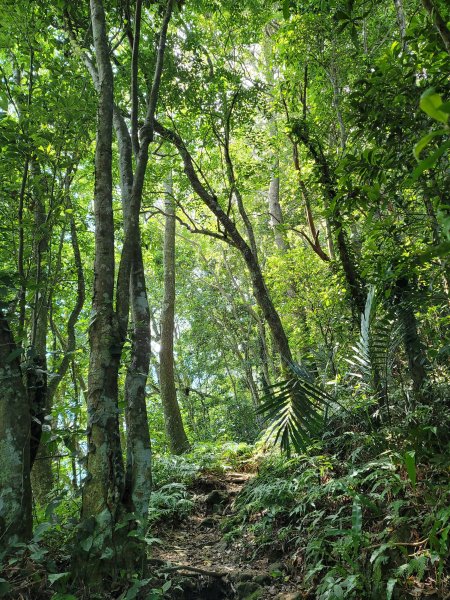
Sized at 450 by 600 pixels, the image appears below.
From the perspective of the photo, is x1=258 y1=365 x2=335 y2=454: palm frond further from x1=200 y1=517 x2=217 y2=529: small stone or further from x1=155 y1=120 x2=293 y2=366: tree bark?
x1=155 y1=120 x2=293 y2=366: tree bark

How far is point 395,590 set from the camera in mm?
3365

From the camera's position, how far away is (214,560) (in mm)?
5219

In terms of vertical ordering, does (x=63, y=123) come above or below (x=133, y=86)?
below

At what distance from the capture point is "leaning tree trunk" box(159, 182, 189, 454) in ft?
34.8

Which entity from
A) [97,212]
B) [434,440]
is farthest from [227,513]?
[97,212]

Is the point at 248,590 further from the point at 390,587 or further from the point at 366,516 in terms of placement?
the point at 390,587

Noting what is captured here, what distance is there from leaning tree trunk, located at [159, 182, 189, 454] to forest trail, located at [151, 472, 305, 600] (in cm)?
285

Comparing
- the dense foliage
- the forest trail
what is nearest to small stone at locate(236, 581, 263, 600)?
the forest trail

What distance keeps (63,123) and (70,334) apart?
3947 millimetres

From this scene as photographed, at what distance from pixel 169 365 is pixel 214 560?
6150 mm

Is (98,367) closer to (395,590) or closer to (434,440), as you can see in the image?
(395,590)

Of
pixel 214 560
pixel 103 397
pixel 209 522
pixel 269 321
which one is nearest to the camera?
pixel 103 397

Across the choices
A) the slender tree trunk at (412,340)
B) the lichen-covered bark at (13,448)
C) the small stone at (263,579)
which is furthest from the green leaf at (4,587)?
the slender tree trunk at (412,340)

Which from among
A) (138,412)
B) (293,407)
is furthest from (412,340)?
(138,412)
